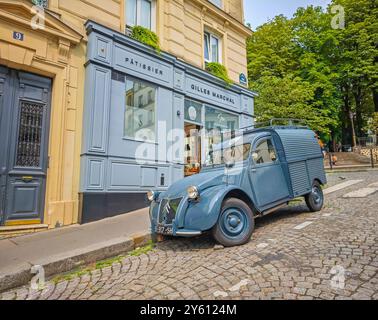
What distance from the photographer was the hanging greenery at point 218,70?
36.3 ft

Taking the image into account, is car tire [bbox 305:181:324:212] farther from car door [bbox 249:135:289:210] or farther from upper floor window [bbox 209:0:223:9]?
upper floor window [bbox 209:0:223:9]

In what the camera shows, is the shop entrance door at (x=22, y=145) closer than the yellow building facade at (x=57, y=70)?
Yes

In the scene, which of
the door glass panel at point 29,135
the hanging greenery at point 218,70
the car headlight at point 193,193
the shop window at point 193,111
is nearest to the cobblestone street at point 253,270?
the car headlight at point 193,193

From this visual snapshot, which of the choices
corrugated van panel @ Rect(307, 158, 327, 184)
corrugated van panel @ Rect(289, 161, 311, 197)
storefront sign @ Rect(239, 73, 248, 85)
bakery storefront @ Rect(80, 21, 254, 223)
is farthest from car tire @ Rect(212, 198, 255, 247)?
storefront sign @ Rect(239, 73, 248, 85)

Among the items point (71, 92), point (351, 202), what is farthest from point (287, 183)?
point (71, 92)

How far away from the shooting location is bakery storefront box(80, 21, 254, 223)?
7.21 meters

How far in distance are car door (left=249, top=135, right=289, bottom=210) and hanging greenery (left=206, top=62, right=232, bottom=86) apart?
6.02m

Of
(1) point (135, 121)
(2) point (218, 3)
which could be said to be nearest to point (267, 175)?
(1) point (135, 121)

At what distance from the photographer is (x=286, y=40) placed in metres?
24.9

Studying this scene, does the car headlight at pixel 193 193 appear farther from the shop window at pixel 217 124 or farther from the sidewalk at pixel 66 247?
the shop window at pixel 217 124

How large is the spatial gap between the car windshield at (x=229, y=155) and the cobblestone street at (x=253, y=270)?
5.43ft

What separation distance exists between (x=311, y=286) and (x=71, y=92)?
7.24 meters
